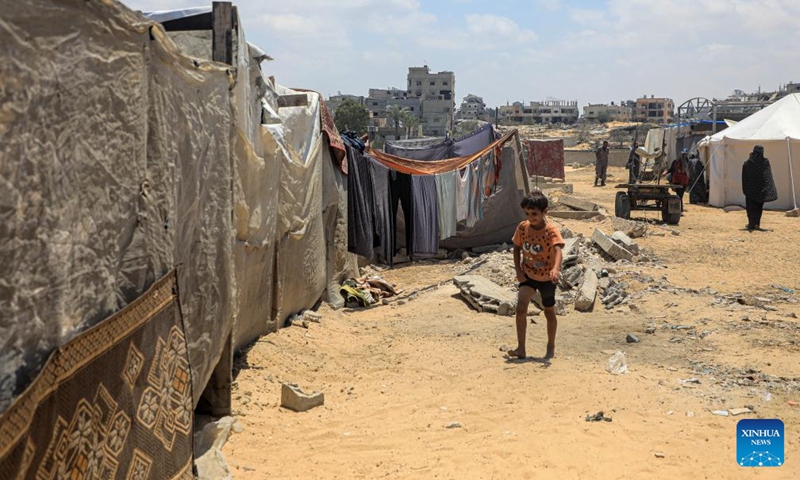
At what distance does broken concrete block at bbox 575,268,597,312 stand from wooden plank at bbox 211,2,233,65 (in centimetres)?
492

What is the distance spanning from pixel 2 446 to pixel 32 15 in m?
1.22

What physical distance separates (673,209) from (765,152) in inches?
193

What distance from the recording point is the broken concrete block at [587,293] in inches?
325

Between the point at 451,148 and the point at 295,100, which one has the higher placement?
the point at 295,100

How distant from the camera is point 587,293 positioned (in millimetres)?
8492

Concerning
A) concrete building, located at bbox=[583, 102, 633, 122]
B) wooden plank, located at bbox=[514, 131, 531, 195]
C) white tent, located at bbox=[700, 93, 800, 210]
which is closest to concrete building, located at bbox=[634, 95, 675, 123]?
concrete building, located at bbox=[583, 102, 633, 122]

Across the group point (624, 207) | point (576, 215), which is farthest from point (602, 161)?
point (624, 207)

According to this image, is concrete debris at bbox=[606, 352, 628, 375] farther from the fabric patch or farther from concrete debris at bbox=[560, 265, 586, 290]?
the fabric patch

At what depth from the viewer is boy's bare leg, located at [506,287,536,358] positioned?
591cm

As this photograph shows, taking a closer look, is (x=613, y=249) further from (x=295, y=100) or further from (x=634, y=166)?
(x=634, y=166)

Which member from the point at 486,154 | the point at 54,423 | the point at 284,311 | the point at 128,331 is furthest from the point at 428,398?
the point at 486,154

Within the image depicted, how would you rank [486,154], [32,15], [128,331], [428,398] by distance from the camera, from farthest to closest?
[486,154] → [428,398] → [128,331] → [32,15]

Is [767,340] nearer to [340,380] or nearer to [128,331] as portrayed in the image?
[340,380]

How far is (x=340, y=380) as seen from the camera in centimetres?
582
